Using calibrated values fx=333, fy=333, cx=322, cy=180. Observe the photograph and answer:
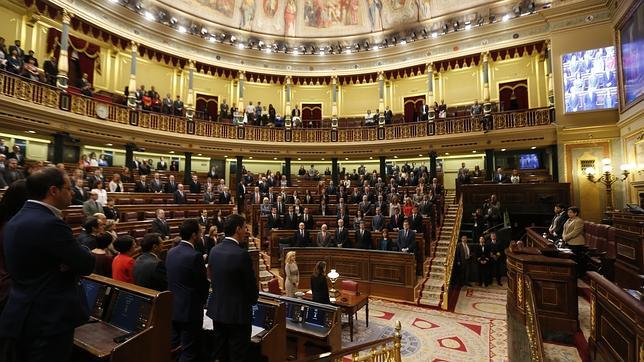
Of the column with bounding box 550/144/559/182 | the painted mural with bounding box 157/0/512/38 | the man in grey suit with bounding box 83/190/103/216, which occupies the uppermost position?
the painted mural with bounding box 157/0/512/38

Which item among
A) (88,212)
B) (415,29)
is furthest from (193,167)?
(415,29)

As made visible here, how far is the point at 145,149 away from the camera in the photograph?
1314 cm

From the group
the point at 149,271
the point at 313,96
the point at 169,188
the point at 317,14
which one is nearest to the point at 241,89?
the point at 313,96

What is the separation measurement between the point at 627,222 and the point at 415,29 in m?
13.7

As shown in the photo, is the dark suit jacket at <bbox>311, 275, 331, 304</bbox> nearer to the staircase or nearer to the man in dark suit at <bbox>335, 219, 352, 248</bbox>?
the staircase

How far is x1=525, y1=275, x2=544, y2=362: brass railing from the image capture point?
2488 mm

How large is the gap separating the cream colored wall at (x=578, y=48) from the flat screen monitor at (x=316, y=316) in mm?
11353

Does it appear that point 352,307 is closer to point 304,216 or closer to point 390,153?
point 304,216

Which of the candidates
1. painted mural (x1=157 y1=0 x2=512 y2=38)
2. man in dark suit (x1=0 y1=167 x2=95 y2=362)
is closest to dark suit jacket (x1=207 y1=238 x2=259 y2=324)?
man in dark suit (x1=0 y1=167 x2=95 y2=362)

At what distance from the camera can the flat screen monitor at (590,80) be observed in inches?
395

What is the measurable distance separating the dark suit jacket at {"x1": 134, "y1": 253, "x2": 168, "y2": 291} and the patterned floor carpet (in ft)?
7.09

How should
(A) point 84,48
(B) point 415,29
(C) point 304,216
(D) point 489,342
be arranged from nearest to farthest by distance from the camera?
1. (D) point 489,342
2. (C) point 304,216
3. (A) point 84,48
4. (B) point 415,29

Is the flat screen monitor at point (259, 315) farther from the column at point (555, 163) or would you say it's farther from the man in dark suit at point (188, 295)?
the column at point (555, 163)

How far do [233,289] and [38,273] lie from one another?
1071mm
